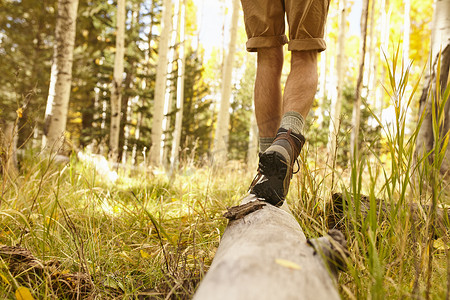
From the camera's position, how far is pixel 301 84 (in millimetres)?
1632

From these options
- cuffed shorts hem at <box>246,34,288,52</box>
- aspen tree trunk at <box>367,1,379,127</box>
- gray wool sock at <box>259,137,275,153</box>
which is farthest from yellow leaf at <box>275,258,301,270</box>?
aspen tree trunk at <box>367,1,379,127</box>

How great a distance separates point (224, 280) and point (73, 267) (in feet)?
3.01

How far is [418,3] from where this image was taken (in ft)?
59.2

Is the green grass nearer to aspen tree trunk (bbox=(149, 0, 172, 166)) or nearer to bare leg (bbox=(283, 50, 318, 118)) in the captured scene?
bare leg (bbox=(283, 50, 318, 118))

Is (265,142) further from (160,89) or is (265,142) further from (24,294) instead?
(160,89)

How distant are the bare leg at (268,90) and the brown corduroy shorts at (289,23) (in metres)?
0.06

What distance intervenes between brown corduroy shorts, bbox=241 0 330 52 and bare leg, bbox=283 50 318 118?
6 centimetres

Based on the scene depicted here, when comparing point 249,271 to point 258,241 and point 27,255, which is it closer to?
point 258,241

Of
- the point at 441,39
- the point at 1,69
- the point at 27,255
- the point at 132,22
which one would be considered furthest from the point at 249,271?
the point at 132,22

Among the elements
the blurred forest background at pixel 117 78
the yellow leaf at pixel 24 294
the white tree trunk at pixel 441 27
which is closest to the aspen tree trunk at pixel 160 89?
the blurred forest background at pixel 117 78

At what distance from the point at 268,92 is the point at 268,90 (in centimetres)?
1

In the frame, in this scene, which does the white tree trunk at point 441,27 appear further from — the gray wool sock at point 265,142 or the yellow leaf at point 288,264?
the yellow leaf at point 288,264

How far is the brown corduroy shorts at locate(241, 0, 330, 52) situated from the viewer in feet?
5.28

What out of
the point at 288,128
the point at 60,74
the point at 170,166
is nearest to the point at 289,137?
the point at 288,128
